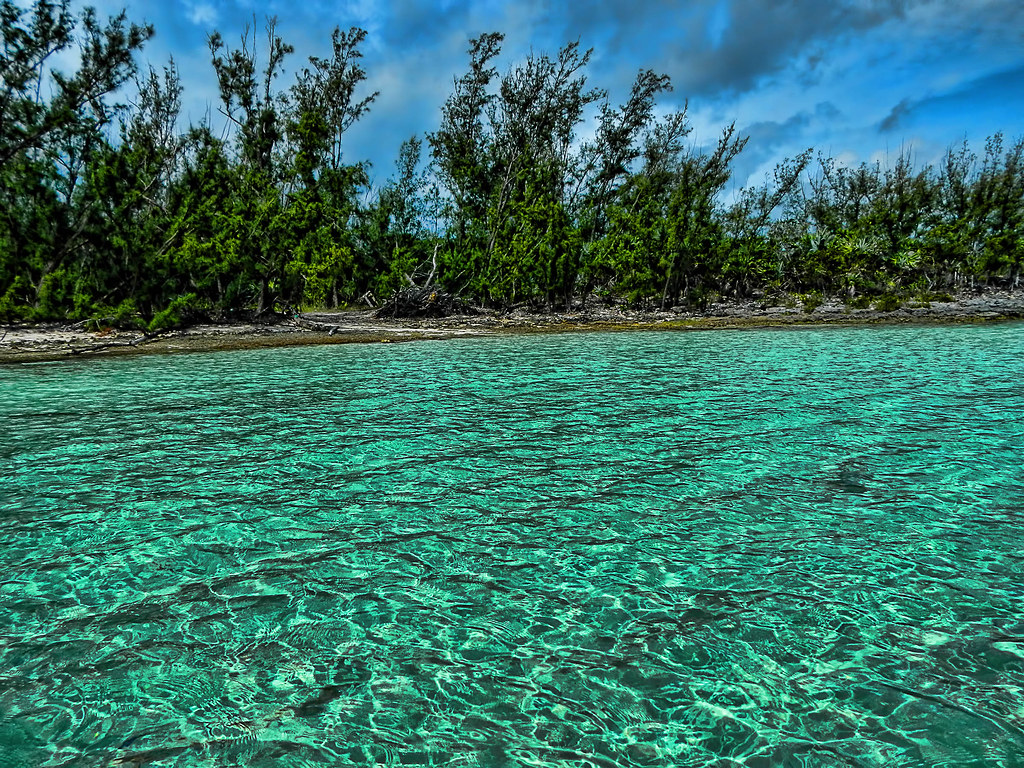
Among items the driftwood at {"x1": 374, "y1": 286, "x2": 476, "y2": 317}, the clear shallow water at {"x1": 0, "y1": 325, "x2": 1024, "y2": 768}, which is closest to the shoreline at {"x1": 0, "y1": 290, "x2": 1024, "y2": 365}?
the driftwood at {"x1": 374, "y1": 286, "x2": 476, "y2": 317}

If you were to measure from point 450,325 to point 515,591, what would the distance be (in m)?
27.1

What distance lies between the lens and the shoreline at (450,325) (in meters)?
22.5

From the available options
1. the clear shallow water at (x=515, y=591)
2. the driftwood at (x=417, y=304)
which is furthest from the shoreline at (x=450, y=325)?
the clear shallow water at (x=515, y=591)

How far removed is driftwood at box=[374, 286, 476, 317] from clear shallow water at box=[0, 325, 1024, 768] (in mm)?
23318

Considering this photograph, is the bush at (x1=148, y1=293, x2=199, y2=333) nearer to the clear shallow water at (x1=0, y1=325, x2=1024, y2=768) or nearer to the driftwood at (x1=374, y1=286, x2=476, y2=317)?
the driftwood at (x1=374, y1=286, x2=476, y2=317)

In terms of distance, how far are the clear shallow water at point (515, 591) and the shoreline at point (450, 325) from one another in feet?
42.1

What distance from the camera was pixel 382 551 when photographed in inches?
231

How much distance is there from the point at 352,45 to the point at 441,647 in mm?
40102

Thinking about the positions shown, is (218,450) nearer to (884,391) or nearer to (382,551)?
(382,551)

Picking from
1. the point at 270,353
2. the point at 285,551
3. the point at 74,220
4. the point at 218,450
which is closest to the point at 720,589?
the point at 285,551

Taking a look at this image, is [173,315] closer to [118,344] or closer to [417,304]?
[118,344]

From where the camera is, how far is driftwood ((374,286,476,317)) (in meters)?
34.1

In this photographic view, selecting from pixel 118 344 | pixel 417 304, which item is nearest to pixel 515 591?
pixel 118 344

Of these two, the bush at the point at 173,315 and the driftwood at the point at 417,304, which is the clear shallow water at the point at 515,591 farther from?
the driftwood at the point at 417,304
